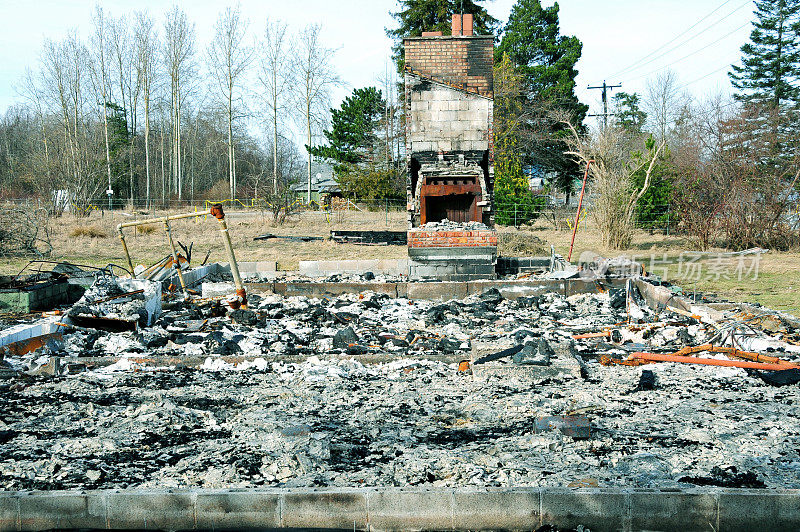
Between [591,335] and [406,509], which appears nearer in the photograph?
[406,509]

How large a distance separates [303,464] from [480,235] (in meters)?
9.06

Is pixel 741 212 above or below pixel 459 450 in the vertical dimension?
above

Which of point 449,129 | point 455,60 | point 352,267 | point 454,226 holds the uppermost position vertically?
point 455,60

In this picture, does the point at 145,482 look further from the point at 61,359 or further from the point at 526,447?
the point at 61,359

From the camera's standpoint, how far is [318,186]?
2571 inches

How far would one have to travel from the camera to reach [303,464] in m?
4.07

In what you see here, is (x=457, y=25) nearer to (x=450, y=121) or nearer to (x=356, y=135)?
(x=450, y=121)

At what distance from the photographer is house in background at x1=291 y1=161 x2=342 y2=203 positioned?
4991cm

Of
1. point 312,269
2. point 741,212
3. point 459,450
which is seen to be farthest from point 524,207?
point 459,450

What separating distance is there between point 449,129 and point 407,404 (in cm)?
945

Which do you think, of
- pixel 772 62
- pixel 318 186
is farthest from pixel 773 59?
pixel 318 186

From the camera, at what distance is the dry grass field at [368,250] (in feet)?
42.6

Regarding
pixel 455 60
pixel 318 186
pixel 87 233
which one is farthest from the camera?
pixel 318 186

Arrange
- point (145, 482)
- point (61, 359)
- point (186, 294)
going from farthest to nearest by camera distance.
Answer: point (186, 294) → point (61, 359) → point (145, 482)
